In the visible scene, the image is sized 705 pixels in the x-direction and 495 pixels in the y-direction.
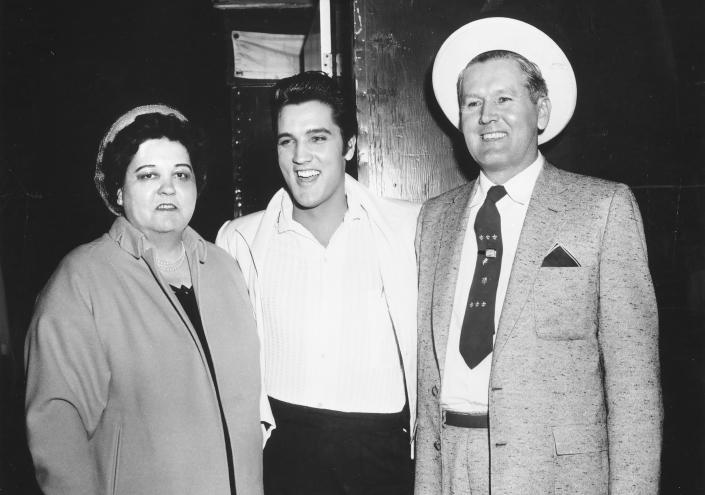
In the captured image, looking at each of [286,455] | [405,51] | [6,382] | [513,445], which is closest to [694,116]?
[405,51]

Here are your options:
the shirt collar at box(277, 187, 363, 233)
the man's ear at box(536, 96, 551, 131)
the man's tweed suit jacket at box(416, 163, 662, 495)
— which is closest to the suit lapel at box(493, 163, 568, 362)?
the man's tweed suit jacket at box(416, 163, 662, 495)

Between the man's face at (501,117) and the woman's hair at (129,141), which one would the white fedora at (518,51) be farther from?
the woman's hair at (129,141)

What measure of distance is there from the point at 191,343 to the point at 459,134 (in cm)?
194

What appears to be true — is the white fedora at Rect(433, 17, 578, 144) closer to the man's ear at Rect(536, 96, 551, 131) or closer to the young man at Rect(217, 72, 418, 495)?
the man's ear at Rect(536, 96, 551, 131)

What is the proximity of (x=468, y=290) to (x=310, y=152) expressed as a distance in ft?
3.44

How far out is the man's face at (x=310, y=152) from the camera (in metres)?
2.38

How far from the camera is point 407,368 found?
223 cm

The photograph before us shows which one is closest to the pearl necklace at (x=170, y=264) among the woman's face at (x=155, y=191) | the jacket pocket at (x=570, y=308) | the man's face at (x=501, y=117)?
the woman's face at (x=155, y=191)

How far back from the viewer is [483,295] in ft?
6.03

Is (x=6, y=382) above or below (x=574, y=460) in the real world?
below

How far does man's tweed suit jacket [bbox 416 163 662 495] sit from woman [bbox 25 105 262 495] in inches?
41.5

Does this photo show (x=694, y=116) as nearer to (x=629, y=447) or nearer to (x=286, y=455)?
(x=629, y=447)

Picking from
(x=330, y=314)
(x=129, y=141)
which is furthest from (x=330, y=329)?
(x=129, y=141)

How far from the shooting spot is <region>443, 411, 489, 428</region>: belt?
1.80 m
